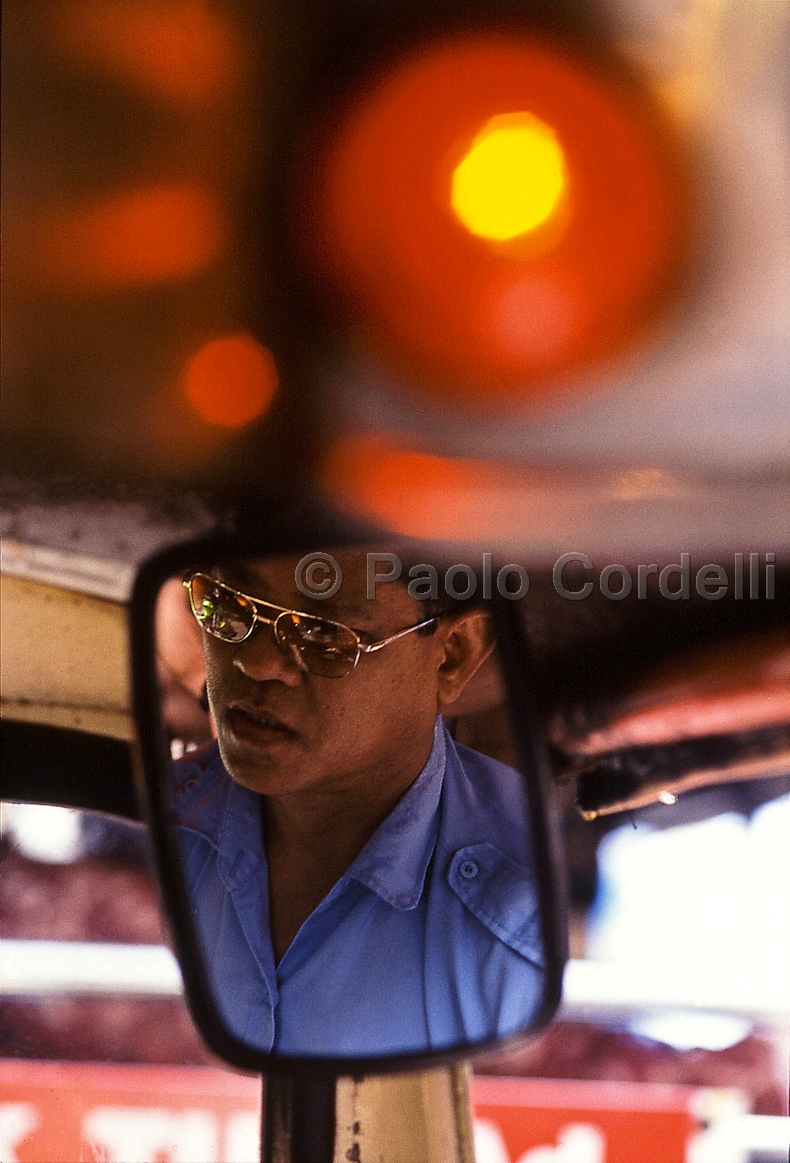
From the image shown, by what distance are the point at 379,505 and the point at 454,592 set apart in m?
0.09

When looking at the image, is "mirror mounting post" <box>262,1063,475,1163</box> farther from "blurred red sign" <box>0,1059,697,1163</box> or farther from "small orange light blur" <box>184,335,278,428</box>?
"small orange light blur" <box>184,335,278,428</box>

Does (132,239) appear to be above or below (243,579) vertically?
above

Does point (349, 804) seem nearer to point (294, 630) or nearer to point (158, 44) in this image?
point (294, 630)

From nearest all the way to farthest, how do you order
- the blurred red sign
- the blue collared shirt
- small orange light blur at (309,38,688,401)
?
small orange light blur at (309,38,688,401) → the blue collared shirt → the blurred red sign

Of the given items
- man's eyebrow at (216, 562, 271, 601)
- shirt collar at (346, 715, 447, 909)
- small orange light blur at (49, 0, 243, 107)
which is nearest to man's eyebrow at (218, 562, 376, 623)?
man's eyebrow at (216, 562, 271, 601)

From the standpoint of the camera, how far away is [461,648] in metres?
0.64

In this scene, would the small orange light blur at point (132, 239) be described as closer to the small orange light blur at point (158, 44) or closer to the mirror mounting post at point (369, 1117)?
the small orange light blur at point (158, 44)

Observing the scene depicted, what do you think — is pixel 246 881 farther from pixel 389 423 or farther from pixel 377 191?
pixel 377 191

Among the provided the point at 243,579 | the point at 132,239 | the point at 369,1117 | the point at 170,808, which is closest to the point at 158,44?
the point at 132,239

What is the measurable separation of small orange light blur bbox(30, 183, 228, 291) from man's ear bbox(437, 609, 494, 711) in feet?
0.89

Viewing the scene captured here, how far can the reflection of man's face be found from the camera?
0.64m

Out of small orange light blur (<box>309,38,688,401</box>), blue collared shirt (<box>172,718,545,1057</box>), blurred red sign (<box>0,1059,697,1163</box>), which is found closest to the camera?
small orange light blur (<box>309,38,688,401</box>)

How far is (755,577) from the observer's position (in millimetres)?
716

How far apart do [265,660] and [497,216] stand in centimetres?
29
